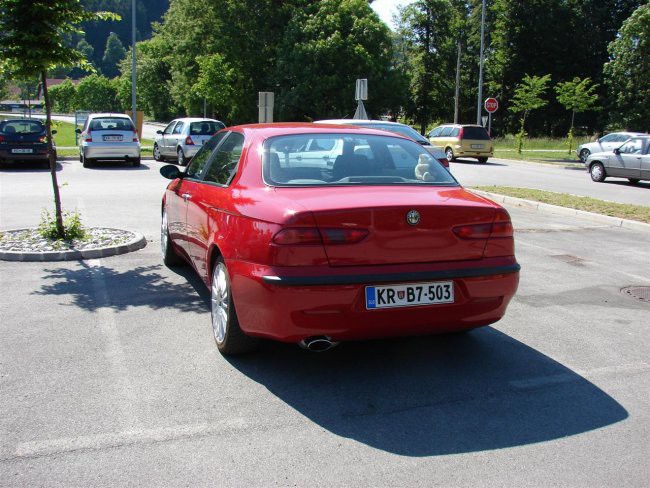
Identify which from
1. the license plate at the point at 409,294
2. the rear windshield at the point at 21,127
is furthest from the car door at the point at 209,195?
the rear windshield at the point at 21,127

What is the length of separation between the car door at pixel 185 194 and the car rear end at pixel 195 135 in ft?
52.0

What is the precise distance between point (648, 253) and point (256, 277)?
7.17m

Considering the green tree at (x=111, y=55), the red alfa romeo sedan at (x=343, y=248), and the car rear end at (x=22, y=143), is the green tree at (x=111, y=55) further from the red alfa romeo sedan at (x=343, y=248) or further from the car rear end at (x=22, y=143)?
the red alfa romeo sedan at (x=343, y=248)

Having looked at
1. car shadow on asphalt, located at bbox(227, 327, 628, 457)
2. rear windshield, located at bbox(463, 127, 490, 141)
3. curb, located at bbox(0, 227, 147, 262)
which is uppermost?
rear windshield, located at bbox(463, 127, 490, 141)

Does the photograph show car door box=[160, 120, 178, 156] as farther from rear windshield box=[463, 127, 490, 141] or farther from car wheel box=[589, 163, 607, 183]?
car wheel box=[589, 163, 607, 183]

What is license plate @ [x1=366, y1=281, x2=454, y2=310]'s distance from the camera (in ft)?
13.3

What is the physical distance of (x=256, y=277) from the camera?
13.5 feet

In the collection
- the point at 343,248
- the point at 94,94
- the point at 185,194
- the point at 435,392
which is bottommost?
the point at 435,392

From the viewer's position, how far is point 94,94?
90375 millimetres

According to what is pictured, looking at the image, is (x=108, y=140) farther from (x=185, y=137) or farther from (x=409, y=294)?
(x=409, y=294)

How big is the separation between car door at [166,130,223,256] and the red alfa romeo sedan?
99cm

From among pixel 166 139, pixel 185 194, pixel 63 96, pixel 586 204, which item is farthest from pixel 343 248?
pixel 63 96

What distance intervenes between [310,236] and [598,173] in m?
20.5

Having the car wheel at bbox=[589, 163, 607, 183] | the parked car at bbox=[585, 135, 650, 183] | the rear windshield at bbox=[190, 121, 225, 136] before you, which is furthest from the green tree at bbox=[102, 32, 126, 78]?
the parked car at bbox=[585, 135, 650, 183]
